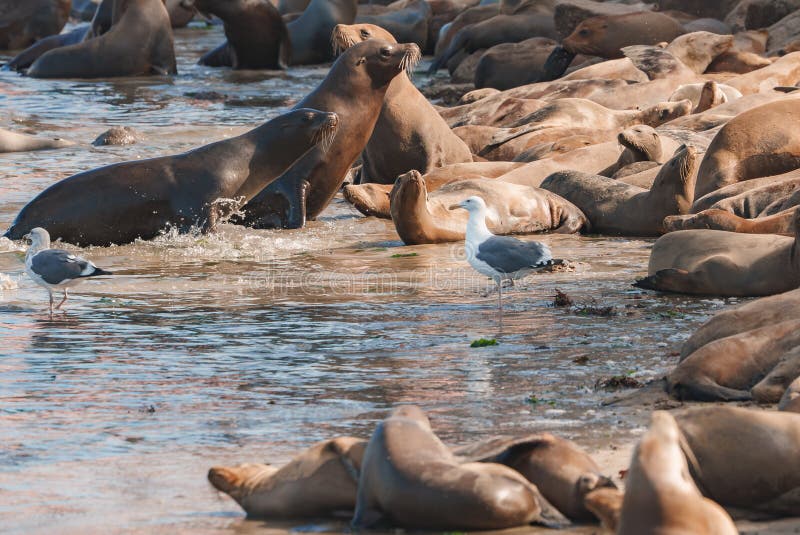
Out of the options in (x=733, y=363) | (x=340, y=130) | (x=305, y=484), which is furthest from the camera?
(x=340, y=130)

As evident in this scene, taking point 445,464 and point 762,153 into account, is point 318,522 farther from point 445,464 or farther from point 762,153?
point 762,153

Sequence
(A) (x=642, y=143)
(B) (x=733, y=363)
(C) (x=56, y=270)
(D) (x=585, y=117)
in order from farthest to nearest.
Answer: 1. (D) (x=585, y=117)
2. (A) (x=642, y=143)
3. (C) (x=56, y=270)
4. (B) (x=733, y=363)

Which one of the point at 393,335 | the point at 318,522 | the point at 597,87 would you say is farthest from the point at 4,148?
the point at 318,522

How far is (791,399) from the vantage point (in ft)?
13.9

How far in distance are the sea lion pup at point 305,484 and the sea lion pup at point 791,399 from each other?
1.32m

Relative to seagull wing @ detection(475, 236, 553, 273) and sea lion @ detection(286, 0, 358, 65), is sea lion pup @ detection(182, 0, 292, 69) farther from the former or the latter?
seagull wing @ detection(475, 236, 553, 273)

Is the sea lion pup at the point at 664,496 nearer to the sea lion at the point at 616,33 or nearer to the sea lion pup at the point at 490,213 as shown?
the sea lion pup at the point at 490,213

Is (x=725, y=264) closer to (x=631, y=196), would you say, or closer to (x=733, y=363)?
(x=733, y=363)

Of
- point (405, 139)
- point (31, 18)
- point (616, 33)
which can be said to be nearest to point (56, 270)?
point (405, 139)

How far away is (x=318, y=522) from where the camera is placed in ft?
12.5

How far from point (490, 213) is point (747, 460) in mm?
6610

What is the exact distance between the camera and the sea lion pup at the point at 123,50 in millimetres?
23047

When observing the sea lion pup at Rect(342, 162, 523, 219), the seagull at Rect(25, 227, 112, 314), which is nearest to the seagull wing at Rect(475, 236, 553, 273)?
the seagull at Rect(25, 227, 112, 314)

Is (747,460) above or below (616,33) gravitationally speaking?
below
